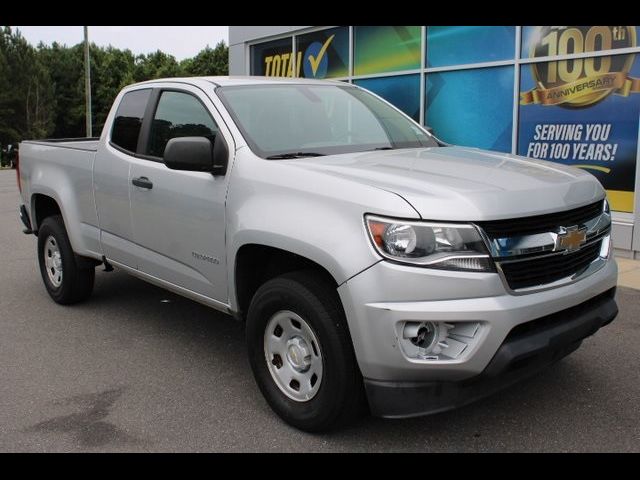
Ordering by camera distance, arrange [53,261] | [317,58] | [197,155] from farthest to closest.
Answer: [317,58] < [53,261] < [197,155]

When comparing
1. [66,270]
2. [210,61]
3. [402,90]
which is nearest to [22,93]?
[210,61]

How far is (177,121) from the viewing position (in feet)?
15.0

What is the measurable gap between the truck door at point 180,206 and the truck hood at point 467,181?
Answer: 627 millimetres

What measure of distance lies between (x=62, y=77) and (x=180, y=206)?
62.8m

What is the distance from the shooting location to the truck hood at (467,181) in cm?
298

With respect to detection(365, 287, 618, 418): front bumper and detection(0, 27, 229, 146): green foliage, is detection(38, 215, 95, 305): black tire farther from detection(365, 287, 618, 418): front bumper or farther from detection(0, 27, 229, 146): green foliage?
detection(0, 27, 229, 146): green foliage

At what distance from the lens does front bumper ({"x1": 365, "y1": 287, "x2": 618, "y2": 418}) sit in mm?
2961

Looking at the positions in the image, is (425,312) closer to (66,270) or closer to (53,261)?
(66,270)

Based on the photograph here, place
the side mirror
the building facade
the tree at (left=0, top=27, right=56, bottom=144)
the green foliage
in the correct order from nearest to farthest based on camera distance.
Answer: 1. the side mirror
2. the building facade
3. the tree at (left=0, top=27, right=56, bottom=144)
4. the green foliage

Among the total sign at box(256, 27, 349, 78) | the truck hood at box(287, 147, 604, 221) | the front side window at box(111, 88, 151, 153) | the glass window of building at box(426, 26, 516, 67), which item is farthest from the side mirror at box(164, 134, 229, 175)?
the total sign at box(256, 27, 349, 78)

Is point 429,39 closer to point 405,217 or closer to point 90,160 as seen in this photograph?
point 90,160

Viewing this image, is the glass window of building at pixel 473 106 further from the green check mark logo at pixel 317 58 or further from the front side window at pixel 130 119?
the front side window at pixel 130 119

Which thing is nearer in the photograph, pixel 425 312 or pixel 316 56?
pixel 425 312

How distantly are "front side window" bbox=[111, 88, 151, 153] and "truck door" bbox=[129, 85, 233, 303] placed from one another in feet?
0.50
